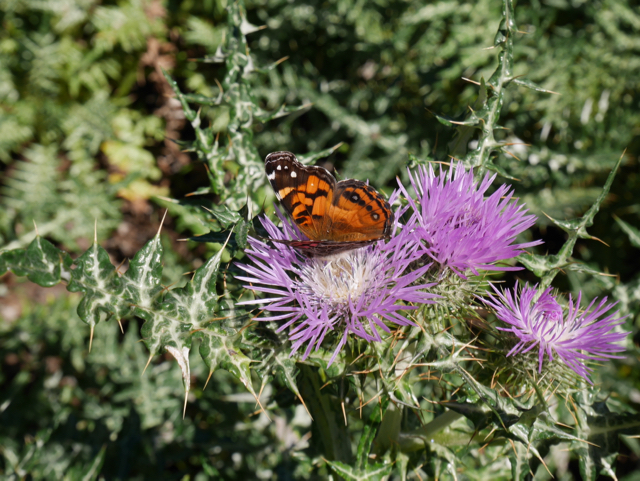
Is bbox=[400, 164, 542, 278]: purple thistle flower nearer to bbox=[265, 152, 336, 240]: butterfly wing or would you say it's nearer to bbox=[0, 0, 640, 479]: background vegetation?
bbox=[265, 152, 336, 240]: butterfly wing

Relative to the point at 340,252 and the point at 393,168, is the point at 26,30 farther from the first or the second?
the point at 340,252

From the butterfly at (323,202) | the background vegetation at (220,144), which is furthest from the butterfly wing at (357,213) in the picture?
the background vegetation at (220,144)

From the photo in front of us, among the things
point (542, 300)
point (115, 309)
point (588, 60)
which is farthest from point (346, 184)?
point (588, 60)

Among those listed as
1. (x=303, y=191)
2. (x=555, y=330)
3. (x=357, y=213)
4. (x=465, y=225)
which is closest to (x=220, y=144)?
(x=303, y=191)

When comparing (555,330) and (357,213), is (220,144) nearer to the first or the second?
(357,213)

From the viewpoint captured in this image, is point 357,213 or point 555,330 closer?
point 555,330
